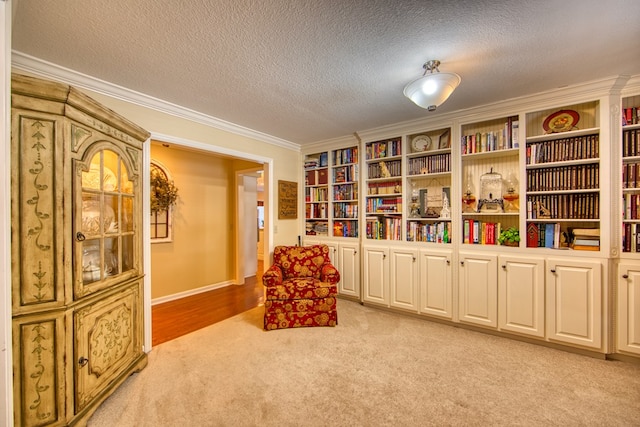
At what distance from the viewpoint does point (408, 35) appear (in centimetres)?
164

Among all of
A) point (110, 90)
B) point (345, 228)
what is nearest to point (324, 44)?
point (110, 90)

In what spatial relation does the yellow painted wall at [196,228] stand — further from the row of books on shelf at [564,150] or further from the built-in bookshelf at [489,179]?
the row of books on shelf at [564,150]

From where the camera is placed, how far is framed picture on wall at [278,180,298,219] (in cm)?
397

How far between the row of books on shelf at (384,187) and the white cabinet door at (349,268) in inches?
32.0

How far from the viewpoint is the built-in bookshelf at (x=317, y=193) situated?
13.6 ft

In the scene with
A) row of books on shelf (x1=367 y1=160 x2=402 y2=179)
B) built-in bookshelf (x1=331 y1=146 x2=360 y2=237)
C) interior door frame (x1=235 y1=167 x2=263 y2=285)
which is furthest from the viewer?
interior door frame (x1=235 y1=167 x2=263 y2=285)

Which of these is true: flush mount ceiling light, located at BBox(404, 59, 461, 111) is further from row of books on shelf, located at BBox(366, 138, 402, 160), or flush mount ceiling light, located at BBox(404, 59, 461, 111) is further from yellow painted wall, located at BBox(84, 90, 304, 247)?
yellow painted wall, located at BBox(84, 90, 304, 247)

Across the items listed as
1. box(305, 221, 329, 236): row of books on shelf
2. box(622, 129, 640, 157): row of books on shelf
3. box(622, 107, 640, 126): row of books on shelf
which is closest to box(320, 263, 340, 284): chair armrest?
box(305, 221, 329, 236): row of books on shelf

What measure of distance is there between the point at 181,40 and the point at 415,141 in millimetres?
2731

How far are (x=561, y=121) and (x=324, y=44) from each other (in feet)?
8.17

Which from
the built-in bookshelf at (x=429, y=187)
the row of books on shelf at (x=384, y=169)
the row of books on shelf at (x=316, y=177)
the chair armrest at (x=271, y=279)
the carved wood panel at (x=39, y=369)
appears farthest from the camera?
the row of books on shelf at (x=316, y=177)

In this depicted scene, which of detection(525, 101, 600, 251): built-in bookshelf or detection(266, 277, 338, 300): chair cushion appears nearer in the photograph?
detection(525, 101, 600, 251): built-in bookshelf

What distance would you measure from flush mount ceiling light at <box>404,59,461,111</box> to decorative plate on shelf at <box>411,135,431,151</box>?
132 centimetres

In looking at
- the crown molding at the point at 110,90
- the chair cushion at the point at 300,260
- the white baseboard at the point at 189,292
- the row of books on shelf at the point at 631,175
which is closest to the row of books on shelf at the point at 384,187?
the chair cushion at the point at 300,260
